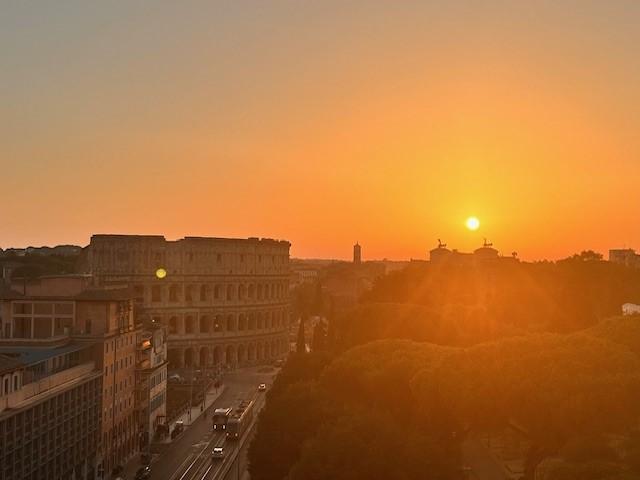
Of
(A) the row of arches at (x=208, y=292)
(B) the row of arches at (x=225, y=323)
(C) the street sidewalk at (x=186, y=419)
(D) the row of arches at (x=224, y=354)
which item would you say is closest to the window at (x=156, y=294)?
(A) the row of arches at (x=208, y=292)

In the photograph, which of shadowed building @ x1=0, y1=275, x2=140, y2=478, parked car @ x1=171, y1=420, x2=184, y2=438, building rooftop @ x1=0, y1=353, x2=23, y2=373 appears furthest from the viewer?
parked car @ x1=171, y1=420, x2=184, y2=438

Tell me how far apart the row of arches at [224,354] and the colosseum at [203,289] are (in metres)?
0.10

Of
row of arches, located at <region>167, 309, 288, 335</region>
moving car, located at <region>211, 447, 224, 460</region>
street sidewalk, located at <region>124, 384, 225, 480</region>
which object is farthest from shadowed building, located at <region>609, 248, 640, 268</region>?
moving car, located at <region>211, 447, 224, 460</region>

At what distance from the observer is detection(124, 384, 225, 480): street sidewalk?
38.2 m

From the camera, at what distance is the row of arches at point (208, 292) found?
7731 centimetres

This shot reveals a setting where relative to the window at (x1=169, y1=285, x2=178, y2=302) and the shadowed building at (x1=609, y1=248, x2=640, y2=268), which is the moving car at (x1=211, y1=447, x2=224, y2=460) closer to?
the window at (x1=169, y1=285, x2=178, y2=302)

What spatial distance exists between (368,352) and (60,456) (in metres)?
13.5

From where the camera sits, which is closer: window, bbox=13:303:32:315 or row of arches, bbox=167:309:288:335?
window, bbox=13:303:32:315

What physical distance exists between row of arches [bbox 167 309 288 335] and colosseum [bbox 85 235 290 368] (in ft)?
0.33

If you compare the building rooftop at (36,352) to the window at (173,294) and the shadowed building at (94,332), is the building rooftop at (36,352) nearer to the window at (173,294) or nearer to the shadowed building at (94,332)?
the shadowed building at (94,332)

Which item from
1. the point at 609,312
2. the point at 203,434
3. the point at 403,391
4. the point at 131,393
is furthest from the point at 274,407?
the point at 609,312

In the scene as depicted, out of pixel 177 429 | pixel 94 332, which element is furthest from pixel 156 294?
pixel 94 332

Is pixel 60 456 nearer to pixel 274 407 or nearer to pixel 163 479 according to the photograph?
pixel 163 479

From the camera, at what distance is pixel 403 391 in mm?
30844
